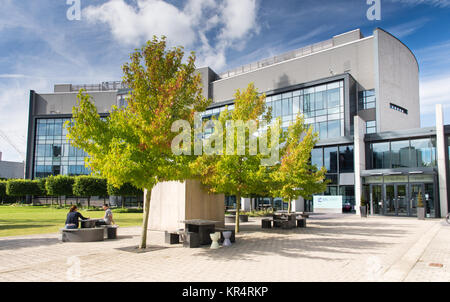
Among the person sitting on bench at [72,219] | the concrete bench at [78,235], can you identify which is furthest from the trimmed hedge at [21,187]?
the concrete bench at [78,235]

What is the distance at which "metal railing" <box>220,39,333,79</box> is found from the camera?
47.8 m

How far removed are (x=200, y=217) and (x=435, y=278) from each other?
11024 mm

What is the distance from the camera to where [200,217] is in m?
16.5

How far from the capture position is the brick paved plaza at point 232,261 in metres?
7.20

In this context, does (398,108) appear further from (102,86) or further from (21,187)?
(102,86)

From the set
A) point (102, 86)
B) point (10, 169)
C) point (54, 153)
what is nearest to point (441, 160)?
point (54, 153)

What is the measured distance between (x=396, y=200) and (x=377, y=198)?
1774 millimetres

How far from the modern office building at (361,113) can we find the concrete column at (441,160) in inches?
2.7

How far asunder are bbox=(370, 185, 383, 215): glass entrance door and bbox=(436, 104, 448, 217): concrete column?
15.0ft

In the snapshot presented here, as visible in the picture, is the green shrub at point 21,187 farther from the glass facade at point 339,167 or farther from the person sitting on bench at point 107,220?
the glass facade at point 339,167

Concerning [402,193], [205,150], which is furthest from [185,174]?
[402,193]

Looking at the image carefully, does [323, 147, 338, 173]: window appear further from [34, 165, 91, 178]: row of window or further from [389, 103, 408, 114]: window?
[34, 165, 91, 178]: row of window

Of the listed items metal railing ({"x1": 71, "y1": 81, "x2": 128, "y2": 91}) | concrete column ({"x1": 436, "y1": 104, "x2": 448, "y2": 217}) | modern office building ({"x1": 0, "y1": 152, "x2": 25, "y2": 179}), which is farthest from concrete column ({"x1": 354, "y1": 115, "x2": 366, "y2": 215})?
modern office building ({"x1": 0, "y1": 152, "x2": 25, "y2": 179})
